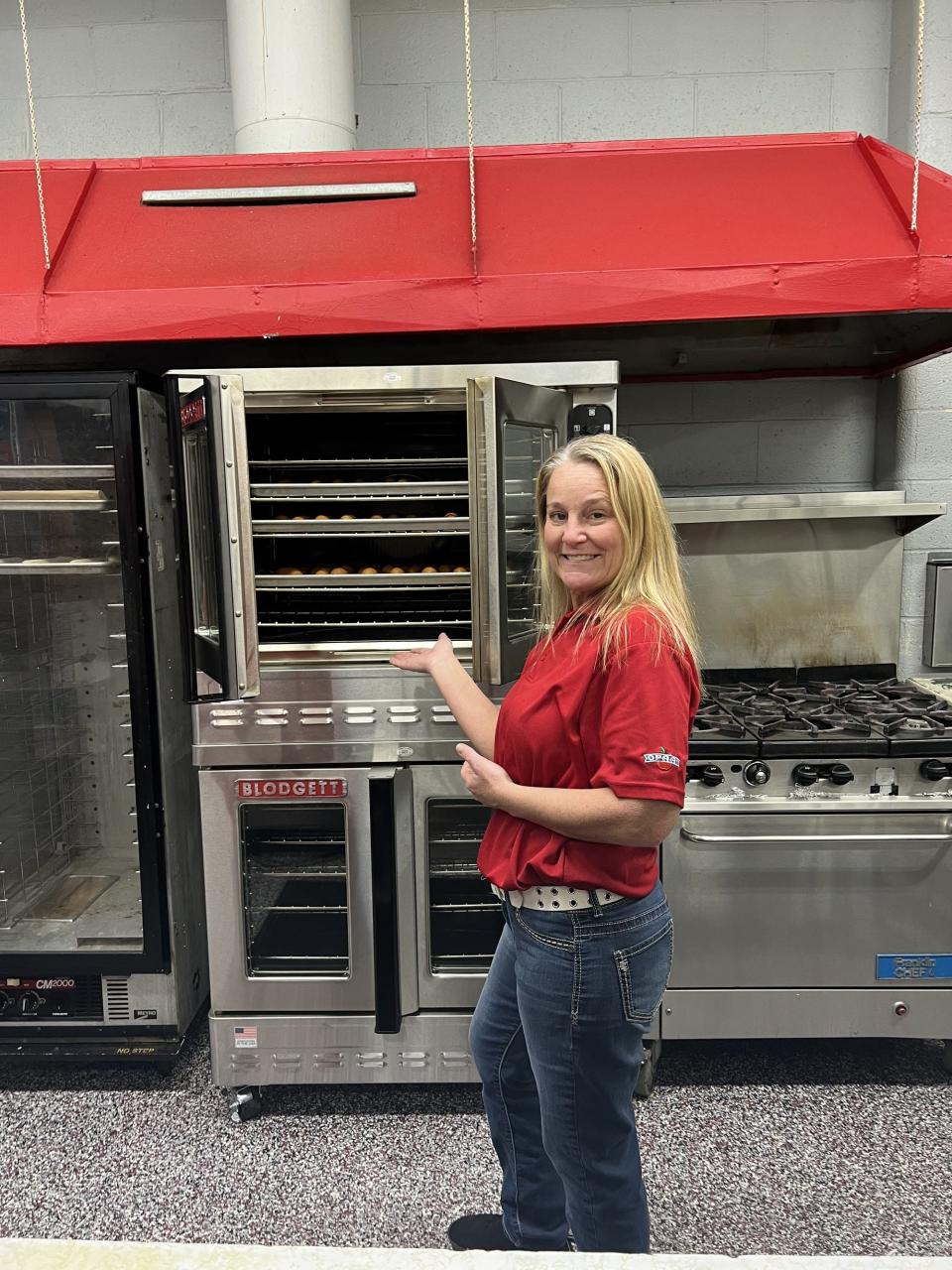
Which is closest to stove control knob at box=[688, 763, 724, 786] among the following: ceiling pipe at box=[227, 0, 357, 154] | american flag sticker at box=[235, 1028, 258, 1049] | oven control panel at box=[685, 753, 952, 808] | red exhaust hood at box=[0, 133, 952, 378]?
oven control panel at box=[685, 753, 952, 808]

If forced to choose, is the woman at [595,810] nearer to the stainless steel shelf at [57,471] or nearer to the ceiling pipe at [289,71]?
the stainless steel shelf at [57,471]

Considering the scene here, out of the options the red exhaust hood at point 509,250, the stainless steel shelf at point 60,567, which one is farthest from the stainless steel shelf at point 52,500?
the red exhaust hood at point 509,250

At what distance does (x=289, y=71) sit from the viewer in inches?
111

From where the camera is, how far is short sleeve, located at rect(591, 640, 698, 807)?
4.42 ft

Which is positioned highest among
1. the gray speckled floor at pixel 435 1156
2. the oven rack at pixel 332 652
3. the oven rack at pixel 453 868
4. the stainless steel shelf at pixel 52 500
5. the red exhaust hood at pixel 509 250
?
the red exhaust hood at pixel 509 250

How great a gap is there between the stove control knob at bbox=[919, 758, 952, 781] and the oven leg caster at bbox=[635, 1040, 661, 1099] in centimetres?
111

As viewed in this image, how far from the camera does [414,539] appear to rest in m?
2.83

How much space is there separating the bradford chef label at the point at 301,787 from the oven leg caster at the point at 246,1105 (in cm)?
87

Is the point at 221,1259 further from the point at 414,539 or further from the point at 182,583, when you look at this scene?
the point at 414,539

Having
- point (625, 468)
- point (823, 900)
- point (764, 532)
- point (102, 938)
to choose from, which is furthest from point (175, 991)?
point (764, 532)

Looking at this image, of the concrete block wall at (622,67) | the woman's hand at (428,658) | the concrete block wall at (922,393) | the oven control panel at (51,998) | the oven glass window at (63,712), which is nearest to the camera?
the woman's hand at (428,658)

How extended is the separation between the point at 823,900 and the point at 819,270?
1765 mm

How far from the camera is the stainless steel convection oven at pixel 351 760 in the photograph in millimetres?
2297

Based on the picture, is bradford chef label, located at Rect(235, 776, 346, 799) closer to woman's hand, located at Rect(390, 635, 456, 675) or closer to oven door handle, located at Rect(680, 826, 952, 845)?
woman's hand, located at Rect(390, 635, 456, 675)
